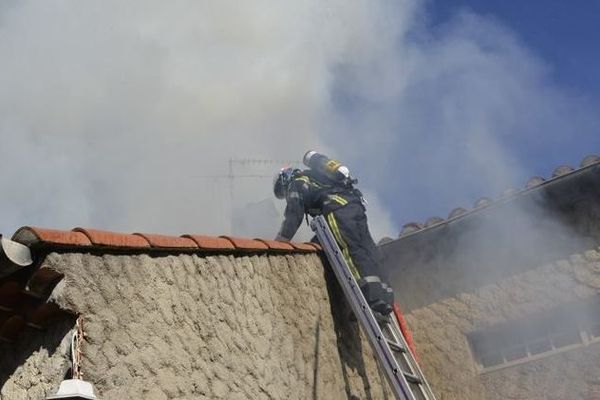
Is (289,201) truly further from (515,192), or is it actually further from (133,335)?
(133,335)

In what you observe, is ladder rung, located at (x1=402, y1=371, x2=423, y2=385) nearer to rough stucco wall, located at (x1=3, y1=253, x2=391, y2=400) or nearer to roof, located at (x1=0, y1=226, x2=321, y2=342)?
rough stucco wall, located at (x1=3, y1=253, x2=391, y2=400)

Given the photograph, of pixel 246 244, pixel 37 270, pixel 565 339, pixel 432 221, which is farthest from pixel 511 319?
pixel 37 270

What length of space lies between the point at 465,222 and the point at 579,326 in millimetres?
1341

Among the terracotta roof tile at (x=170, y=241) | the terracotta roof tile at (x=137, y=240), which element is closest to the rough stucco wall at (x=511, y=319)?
the terracotta roof tile at (x=137, y=240)

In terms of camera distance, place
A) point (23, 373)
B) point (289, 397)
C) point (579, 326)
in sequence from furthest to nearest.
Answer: point (579, 326) → point (289, 397) → point (23, 373)

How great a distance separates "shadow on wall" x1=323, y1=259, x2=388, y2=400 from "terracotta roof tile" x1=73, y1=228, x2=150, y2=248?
233 centimetres

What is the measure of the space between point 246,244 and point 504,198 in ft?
9.33

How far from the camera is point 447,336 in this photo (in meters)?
6.77

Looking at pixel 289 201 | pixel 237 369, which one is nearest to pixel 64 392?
pixel 237 369

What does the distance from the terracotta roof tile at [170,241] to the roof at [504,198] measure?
336 cm

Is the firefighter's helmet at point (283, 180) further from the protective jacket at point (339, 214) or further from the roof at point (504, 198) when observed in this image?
the roof at point (504, 198)

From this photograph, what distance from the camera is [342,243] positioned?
231 inches

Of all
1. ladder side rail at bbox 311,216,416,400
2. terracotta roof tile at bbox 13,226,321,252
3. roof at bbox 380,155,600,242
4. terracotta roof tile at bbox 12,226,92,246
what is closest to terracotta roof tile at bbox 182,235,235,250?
terracotta roof tile at bbox 13,226,321,252

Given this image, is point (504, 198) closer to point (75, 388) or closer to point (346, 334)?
point (346, 334)
